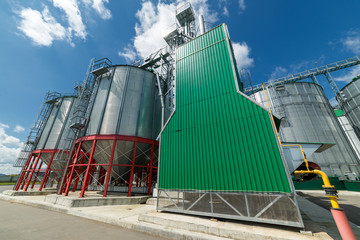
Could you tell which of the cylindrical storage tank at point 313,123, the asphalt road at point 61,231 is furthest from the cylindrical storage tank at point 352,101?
the asphalt road at point 61,231

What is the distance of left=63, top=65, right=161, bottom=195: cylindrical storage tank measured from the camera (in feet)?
46.0

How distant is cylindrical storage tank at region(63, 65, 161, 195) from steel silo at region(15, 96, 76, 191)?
852 cm

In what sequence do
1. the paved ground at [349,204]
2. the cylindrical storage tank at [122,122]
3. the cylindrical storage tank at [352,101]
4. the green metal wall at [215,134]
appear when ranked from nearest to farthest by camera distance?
the green metal wall at [215,134] → the paved ground at [349,204] → the cylindrical storage tank at [122,122] → the cylindrical storage tank at [352,101]

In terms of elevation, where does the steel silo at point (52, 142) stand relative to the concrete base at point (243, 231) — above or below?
above

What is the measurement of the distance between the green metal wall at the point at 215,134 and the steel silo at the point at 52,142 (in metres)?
19.6

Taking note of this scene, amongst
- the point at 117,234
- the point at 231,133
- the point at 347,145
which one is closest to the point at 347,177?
the point at 347,145

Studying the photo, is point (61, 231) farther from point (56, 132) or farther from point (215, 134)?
point (56, 132)

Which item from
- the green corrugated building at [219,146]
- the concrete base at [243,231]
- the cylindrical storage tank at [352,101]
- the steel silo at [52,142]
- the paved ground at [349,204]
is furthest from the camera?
the cylindrical storage tank at [352,101]

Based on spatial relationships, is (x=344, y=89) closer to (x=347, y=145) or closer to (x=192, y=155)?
(x=347, y=145)

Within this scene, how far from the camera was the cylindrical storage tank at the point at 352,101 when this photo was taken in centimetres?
2575

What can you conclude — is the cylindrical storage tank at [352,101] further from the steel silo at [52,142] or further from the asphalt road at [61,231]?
the steel silo at [52,142]

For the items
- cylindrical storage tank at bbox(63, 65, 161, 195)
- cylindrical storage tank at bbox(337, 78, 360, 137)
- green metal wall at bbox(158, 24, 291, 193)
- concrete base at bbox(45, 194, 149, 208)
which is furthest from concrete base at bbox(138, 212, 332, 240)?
cylindrical storage tank at bbox(337, 78, 360, 137)

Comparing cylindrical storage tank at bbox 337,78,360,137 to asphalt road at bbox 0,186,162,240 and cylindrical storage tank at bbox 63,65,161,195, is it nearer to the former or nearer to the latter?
cylindrical storage tank at bbox 63,65,161,195

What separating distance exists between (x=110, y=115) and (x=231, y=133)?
12.6m
